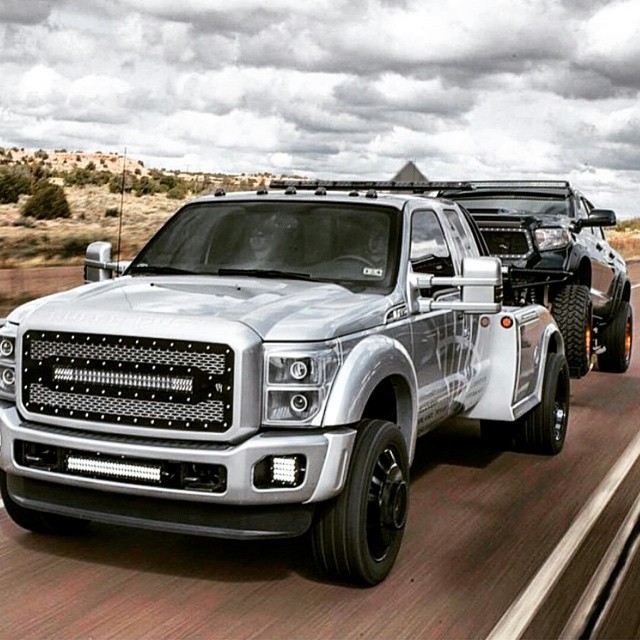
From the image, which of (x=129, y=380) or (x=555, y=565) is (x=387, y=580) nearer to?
(x=555, y=565)

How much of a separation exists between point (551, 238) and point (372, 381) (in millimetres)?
6893

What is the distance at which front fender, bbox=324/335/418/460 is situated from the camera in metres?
5.32

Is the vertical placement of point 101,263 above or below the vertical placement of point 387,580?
above

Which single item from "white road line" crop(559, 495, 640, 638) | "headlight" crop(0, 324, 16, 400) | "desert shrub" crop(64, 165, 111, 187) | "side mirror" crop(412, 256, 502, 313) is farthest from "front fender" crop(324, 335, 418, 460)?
"desert shrub" crop(64, 165, 111, 187)

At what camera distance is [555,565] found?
19.7 feet

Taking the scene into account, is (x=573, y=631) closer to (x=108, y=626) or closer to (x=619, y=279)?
(x=108, y=626)

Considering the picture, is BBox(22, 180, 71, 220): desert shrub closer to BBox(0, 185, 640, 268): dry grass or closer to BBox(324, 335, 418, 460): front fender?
BBox(0, 185, 640, 268): dry grass

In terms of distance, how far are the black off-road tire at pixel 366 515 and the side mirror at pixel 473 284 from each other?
93 cm

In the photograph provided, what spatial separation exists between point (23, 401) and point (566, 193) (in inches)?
353

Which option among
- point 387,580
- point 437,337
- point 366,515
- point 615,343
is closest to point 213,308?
point 366,515

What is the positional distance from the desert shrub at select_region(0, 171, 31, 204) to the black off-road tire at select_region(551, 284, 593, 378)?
2210 centimetres

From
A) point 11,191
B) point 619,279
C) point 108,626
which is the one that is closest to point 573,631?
point 108,626

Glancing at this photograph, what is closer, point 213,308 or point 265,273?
point 213,308

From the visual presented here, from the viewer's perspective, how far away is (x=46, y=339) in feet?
18.0
